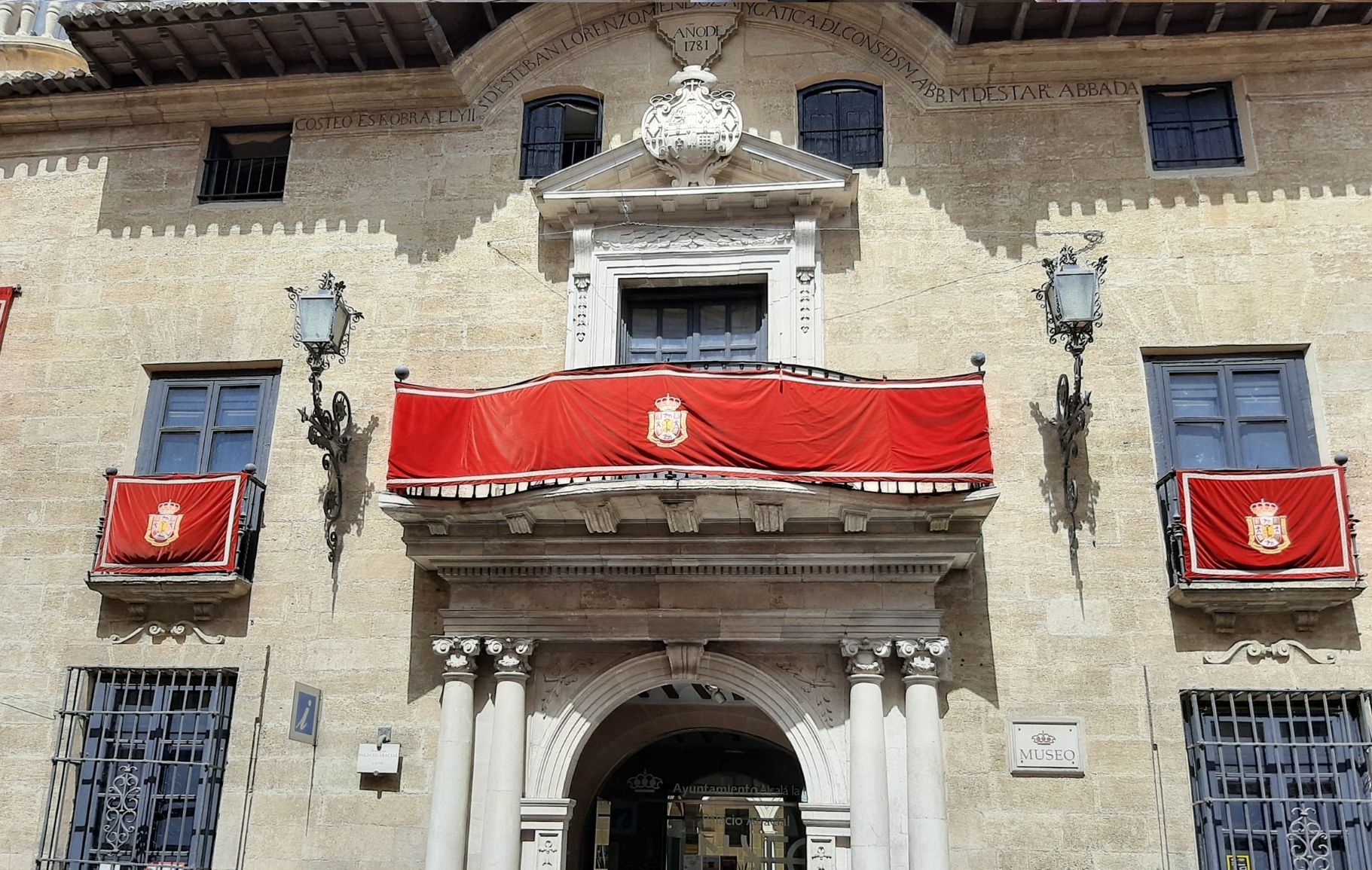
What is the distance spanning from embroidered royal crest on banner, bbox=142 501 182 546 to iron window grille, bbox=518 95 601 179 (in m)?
5.14

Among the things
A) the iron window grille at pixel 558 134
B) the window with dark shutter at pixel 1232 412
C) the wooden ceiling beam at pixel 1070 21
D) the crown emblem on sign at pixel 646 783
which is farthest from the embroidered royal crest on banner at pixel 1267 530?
the iron window grille at pixel 558 134

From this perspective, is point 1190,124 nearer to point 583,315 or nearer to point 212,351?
point 583,315

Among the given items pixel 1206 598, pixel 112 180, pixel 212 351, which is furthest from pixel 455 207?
pixel 1206 598

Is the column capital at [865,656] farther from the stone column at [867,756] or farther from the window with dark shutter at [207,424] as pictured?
the window with dark shutter at [207,424]

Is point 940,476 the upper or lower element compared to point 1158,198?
lower

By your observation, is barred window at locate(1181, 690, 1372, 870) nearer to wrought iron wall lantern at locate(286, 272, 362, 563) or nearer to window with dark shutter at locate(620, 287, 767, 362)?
window with dark shutter at locate(620, 287, 767, 362)

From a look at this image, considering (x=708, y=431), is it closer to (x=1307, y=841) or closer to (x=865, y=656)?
(x=865, y=656)

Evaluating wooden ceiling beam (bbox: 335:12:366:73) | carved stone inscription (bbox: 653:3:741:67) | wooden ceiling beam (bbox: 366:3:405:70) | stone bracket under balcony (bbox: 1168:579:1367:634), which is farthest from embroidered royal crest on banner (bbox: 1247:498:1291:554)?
wooden ceiling beam (bbox: 335:12:366:73)

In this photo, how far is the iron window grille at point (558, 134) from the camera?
14211 mm

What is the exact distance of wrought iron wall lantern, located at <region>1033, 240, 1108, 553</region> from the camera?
11422 millimetres

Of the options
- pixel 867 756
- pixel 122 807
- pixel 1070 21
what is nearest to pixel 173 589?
pixel 122 807

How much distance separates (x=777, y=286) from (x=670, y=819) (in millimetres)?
5835

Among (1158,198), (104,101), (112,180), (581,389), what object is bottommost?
(581,389)

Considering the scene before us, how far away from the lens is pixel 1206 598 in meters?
11.2
